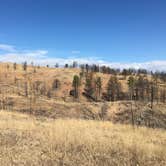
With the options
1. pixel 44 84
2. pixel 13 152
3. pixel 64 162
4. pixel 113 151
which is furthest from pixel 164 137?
pixel 44 84

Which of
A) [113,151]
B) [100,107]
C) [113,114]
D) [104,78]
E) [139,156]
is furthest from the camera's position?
[104,78]

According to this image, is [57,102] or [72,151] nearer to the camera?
[72,151]

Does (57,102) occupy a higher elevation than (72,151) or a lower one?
lower

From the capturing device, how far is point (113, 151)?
6570 millimetres

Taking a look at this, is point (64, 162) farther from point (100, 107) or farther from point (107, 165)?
point (100, 107)

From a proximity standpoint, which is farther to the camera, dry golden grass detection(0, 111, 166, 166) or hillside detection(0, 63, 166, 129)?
hillside detection(0, 63, 166, 129)

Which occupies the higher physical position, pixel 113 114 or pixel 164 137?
pixel 164 137

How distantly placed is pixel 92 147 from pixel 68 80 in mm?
80866

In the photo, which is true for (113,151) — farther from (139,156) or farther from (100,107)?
(100,107)

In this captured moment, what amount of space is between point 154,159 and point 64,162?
2.03 meters

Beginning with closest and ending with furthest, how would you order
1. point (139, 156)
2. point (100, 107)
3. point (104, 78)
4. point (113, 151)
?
1. point (139, 156)
2. point (113, 151)
3. point (100, 107)
4. point (104, 78)

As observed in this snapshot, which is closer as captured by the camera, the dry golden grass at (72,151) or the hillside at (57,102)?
the dry golden grass at (72,151)

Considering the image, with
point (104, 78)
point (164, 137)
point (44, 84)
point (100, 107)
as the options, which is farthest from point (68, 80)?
point (164, 137)

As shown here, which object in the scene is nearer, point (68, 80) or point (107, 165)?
point (107, 165)
